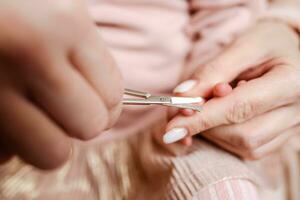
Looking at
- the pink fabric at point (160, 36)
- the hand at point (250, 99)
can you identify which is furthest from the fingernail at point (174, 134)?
the pink fabric at point (160, 36)

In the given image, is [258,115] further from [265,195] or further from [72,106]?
[72,106]

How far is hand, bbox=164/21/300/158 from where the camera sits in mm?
442

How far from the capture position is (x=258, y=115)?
1.55ft

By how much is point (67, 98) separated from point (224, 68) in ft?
0.80

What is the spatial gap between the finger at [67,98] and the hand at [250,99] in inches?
6.3

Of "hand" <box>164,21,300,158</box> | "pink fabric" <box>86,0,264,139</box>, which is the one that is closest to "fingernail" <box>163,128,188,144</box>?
"hand" <box>164,21,300,158</box>

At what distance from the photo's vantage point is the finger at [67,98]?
264mm

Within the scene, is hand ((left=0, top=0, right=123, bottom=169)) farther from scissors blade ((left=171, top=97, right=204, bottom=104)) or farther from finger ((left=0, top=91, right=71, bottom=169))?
scissors blade ((left=171, top=97, right=204, bottom=104))

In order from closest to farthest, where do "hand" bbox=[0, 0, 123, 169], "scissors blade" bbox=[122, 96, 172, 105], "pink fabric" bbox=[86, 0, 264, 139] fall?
"hand" bbox=[0, 0, 123, 169], "scissors blade" bbox=[122, 96, 172, 105], "pink fabric" bbox=[86, 0, 264, 139]

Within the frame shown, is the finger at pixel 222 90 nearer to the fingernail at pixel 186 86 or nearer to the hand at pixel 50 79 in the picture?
the fingernail at pixel 186 86

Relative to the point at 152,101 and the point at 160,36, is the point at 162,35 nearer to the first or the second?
the point at 160,36

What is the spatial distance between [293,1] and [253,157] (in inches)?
9.3

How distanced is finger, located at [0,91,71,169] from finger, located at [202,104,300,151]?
21cm

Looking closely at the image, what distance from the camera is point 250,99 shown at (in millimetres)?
442
